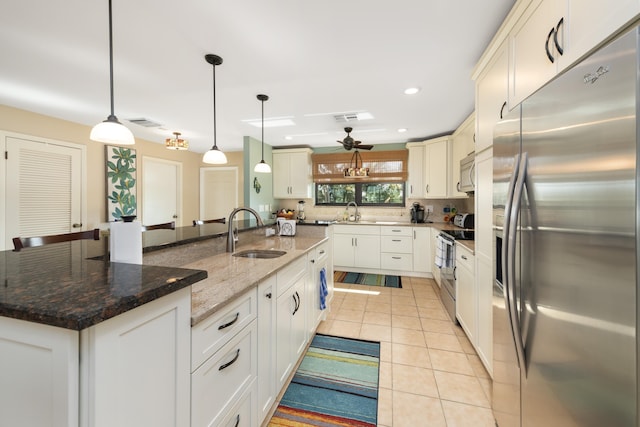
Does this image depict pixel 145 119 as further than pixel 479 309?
Yes

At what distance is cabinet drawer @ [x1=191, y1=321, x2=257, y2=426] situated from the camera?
93 cm

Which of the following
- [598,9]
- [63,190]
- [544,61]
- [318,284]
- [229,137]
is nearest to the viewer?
[598,9]

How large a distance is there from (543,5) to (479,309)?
1.88 m

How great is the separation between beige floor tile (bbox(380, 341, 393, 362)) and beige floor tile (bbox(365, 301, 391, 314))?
2.34ft

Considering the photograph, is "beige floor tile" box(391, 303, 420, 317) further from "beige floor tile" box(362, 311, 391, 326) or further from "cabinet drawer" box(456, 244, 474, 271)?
"cabinet drawer" box(456, 244, 474, 271)

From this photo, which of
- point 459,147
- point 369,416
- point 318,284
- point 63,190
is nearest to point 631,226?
point 369,416

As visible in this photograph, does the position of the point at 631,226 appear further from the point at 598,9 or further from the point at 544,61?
the point at 544,61

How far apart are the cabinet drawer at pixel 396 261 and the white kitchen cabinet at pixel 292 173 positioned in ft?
6.13

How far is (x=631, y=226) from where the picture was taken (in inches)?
25.5

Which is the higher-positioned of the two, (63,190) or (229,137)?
Answer: (229,137)

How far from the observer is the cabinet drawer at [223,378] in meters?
0.93

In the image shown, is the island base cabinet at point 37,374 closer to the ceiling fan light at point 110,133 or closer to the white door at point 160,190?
the ceiling fan light at point 110,133

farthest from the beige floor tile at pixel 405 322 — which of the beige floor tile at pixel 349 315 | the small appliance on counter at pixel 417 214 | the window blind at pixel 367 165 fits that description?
the window blind at pixel 367 165

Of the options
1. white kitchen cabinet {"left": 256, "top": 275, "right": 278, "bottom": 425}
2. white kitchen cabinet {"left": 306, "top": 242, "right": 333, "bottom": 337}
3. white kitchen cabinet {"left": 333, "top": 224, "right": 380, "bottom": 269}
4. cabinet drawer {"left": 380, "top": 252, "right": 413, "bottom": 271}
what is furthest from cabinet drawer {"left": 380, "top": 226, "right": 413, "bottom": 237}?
white kitchen cabinet {"left": 256, "top": 275, "right": 278, "bottom": 425}
